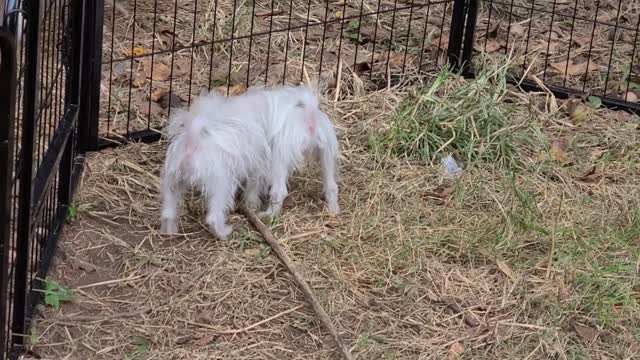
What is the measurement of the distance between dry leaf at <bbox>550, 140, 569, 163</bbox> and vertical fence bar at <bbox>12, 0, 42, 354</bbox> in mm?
2585

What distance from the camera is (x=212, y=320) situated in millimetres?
4062

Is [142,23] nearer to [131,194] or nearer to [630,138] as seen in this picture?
[131,194]

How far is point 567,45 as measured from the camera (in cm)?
673

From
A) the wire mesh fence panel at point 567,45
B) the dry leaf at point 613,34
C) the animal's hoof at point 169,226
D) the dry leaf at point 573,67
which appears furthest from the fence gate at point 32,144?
the dry leaf at point 613,34

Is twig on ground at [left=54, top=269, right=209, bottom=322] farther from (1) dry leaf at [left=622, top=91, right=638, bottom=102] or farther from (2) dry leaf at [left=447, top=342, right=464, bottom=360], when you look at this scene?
(1) dry leaf at [left=622, top=91, right=638, bottom=102]

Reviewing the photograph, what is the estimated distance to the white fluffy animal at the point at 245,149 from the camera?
446 centimetres

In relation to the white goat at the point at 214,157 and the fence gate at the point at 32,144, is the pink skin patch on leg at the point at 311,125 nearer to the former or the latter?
the white goat at the point at 214,157

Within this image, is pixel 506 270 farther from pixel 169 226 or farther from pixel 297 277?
pixel 169 226

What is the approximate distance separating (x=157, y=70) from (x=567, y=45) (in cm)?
228

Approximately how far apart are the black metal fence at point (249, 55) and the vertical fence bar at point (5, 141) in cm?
69

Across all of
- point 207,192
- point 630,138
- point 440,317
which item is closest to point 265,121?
point 207,192

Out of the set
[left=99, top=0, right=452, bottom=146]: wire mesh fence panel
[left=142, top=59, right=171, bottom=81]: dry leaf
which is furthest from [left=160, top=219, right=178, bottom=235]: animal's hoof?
[left=142, top=59, right=171, bottom=81]: dry leaf

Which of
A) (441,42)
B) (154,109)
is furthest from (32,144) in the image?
(441,42)

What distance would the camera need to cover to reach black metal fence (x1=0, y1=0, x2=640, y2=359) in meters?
4.53
